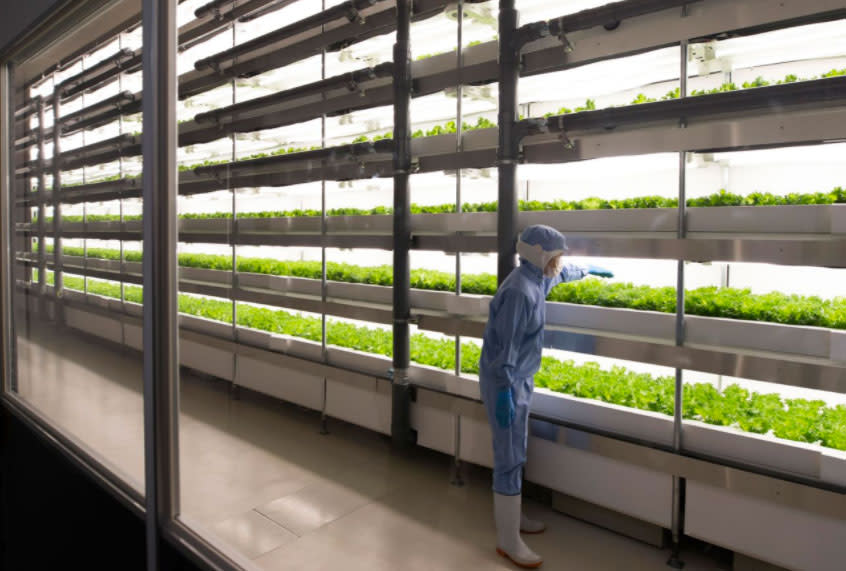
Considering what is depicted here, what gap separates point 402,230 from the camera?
358cm

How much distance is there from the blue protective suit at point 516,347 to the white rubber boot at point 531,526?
1.30 feet

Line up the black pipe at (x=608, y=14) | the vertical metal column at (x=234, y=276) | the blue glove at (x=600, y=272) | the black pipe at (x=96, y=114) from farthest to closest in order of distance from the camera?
the vertical metal column at (x=234, y=276) → the black pipe at (x=96, y=114) → the blue glove at (x=600, y=272) → the black pipe at (x=608, y=14)

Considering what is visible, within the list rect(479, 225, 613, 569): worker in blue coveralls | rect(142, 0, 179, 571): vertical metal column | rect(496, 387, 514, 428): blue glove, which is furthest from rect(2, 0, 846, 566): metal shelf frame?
rect(496, 387, 514, 428): blue glove

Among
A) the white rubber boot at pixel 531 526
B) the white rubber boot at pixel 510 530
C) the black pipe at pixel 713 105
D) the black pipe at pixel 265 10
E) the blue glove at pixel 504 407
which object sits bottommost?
the white rubber boot at pixel 531 526

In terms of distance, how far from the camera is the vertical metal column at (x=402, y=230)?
3.46 m

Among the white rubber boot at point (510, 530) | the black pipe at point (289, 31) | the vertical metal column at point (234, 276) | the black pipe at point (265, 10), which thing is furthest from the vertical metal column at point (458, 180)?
the vertical metal column at point (234, 276)

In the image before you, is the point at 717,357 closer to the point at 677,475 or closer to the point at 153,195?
the point at 677,475

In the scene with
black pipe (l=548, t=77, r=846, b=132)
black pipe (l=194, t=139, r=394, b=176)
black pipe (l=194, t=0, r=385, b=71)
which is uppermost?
black pipe (l=194, t=0, r=385, b=71)

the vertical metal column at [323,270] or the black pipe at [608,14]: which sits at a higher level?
the black pipe at [608,14]

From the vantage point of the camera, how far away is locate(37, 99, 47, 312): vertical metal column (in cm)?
443

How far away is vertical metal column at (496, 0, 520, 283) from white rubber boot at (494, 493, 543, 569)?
112cm

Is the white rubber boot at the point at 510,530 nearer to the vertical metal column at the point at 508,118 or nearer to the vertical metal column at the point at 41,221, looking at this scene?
the vertical metal column at the point at 508,118

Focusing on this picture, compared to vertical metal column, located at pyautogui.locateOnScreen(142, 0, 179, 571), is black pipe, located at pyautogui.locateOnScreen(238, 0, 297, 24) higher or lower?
higher

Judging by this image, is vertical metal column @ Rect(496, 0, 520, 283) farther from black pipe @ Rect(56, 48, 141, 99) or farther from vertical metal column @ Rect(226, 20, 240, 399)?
black pipe @ Rect(56, 48, 141, 99)
